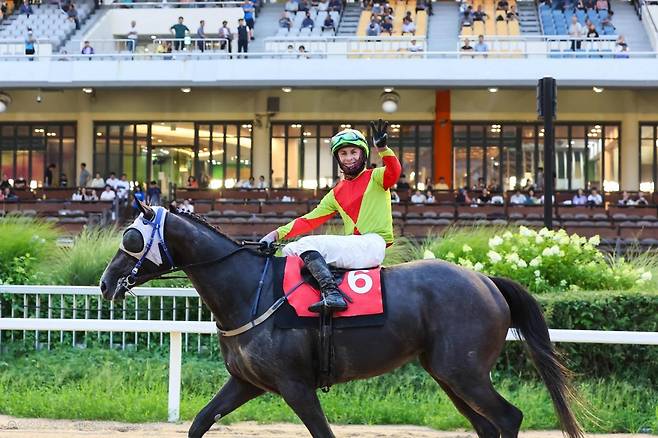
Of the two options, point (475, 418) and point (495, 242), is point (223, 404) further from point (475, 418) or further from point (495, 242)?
point (495, 242)

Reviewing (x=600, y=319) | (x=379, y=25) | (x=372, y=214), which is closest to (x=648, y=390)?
(x=600, y=319)

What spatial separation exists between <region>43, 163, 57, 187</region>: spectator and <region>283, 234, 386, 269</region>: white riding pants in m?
26.4

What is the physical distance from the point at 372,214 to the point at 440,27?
26.7 meters

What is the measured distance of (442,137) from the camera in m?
30.0

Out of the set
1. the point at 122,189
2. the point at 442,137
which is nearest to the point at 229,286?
the point at 122,189

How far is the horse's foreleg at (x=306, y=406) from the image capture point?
5523 millimetres

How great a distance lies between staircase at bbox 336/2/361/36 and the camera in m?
31.6

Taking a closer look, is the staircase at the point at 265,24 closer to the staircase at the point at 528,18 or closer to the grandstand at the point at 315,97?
the grandstand at the point at 315,97

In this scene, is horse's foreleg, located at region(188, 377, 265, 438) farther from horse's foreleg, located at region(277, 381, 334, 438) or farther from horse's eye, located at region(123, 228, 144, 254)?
horse's eye, located at region(123, 228, 144, 254)

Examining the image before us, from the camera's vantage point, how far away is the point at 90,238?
40.5 ft

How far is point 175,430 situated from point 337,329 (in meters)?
2.55

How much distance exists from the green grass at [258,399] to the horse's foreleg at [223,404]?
2349 mm

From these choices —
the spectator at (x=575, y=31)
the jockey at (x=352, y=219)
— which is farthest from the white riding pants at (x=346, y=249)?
the spectator at (x=575, y=31)

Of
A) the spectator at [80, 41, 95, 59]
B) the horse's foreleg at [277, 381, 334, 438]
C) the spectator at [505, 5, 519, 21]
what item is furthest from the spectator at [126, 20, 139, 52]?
the horse's foreleg at [277, 381, 334, 438]
